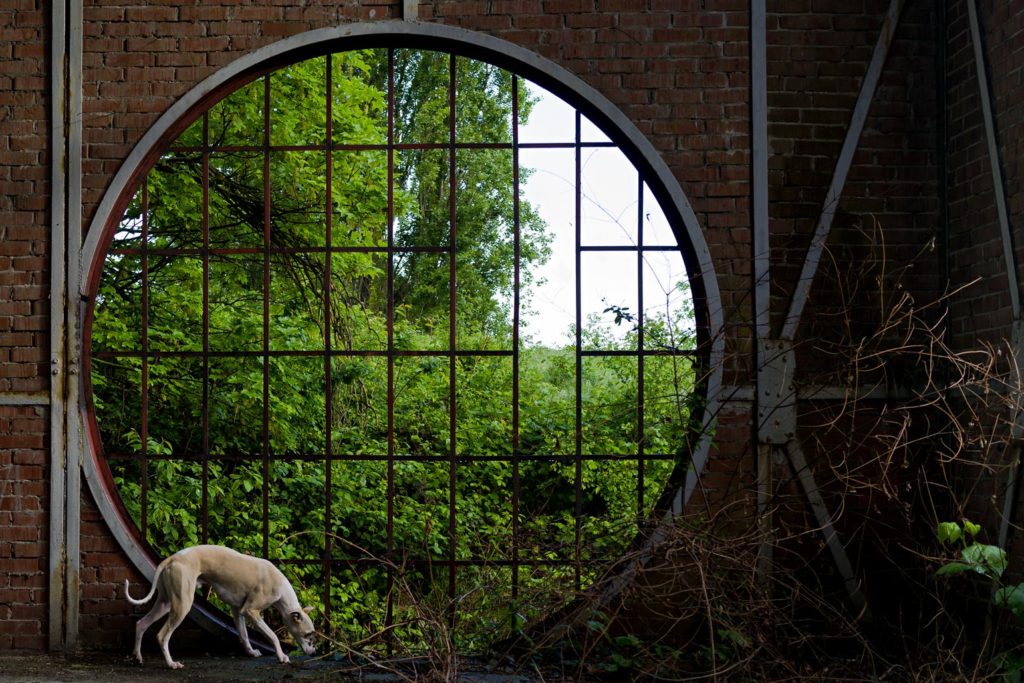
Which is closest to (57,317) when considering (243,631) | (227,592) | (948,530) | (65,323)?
(65,323)

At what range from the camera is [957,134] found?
5203mm

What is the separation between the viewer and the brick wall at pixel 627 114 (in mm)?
5371

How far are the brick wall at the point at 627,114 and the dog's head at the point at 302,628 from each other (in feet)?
2.88

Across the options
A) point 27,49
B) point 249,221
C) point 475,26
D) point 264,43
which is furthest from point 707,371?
point 249,221

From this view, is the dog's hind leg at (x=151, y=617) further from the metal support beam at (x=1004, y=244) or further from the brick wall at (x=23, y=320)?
the metal support beam at (x=1004, y=244)

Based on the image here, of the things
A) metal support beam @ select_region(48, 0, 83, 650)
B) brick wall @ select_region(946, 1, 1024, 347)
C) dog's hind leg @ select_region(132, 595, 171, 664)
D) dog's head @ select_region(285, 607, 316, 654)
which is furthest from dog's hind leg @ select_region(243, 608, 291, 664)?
brick wall @ select_region(946, 1, 1024, 347)

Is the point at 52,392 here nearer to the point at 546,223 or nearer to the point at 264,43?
the point at 264,43

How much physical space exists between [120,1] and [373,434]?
6041 millimetres

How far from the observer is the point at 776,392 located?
529cm

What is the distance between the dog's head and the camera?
5246 millimetres

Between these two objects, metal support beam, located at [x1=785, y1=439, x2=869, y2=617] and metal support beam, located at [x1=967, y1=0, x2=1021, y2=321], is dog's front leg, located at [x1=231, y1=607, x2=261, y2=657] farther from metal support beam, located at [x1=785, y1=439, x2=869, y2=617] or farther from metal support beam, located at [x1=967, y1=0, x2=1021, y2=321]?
metal support beam, located at [x1=967, y1=0, x2=1021, y2=321]

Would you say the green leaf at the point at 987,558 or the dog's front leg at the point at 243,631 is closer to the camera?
the green leaf at the point at 987,558

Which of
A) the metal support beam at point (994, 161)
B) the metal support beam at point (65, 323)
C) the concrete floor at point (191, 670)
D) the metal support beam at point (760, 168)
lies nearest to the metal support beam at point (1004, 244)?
the metal support beam at point (994, 161)

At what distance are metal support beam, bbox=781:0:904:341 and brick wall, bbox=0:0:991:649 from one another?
54 mm
